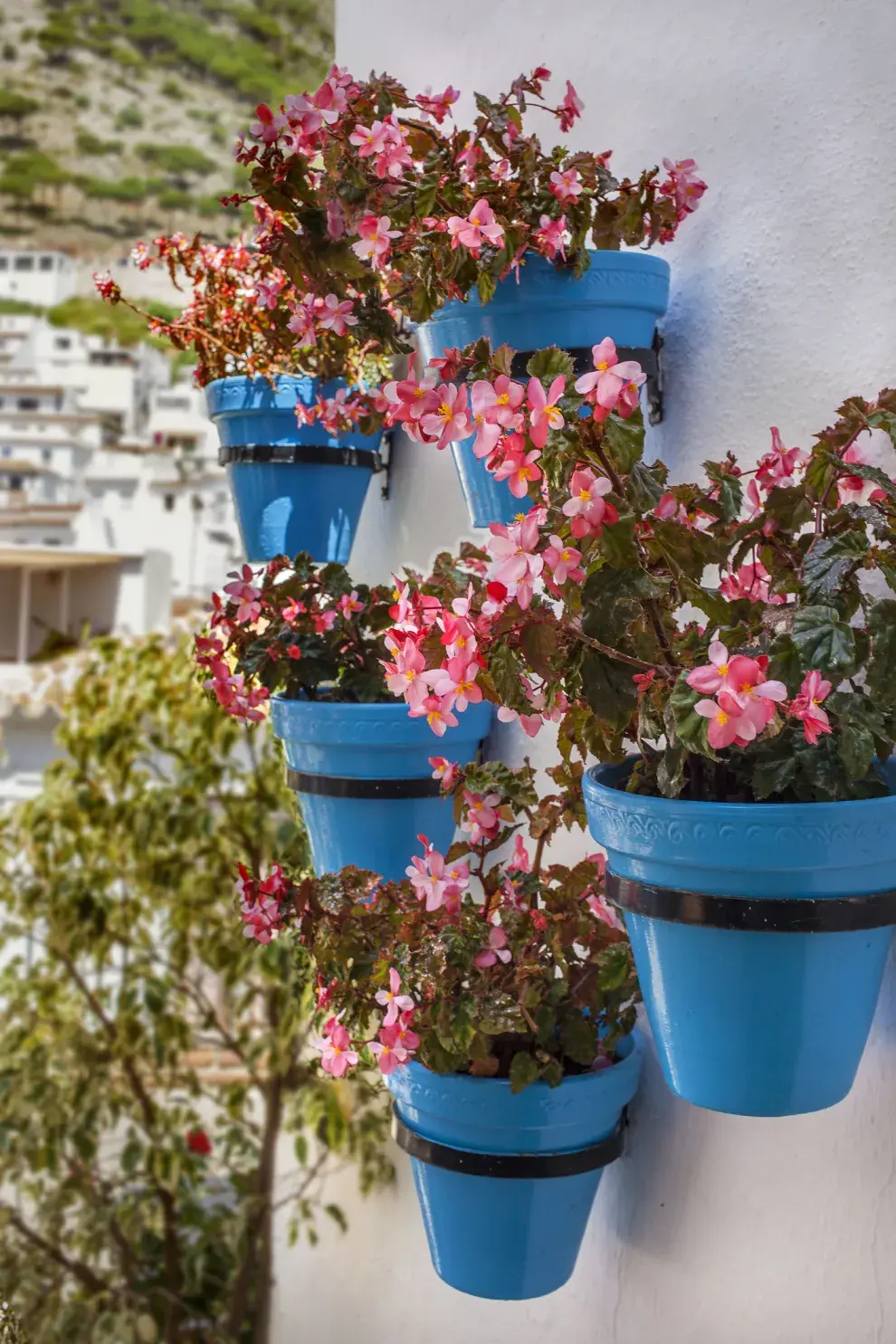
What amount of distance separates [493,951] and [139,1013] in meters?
1.75

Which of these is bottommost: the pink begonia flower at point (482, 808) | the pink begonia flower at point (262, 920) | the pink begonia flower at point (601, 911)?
the pink begonia flower at point (262, 920)

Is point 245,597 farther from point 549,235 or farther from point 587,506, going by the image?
point 587,506

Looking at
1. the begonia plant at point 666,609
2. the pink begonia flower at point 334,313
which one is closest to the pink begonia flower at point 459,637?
the begonia plant at point 666,609

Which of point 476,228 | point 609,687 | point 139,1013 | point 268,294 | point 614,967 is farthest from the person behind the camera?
point 139,1013

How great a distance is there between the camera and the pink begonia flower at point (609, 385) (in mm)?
604

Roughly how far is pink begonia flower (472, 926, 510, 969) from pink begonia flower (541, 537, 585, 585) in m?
0.35

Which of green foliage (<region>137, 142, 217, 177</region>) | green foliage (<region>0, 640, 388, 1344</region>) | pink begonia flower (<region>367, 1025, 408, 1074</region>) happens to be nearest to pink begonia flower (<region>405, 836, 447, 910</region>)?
pink begonia flower (<region>367, 1025, 408, 1074</region>)

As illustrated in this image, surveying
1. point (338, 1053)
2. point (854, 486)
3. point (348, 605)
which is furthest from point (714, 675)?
point (348, 605)

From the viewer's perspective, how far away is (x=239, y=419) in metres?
1.32

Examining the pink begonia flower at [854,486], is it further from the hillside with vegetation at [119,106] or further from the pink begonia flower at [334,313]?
the hillside with vegetation at [119,106]

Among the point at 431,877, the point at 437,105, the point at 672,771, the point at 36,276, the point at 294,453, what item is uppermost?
the point at 36,276

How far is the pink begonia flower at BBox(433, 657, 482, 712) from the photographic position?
648mm

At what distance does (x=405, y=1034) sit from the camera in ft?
2.74

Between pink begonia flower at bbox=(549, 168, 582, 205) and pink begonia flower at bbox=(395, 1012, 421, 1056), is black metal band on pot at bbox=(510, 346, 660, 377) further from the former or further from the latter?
pink begonia flower at bbox=(395, 1012, 421, 1056)
